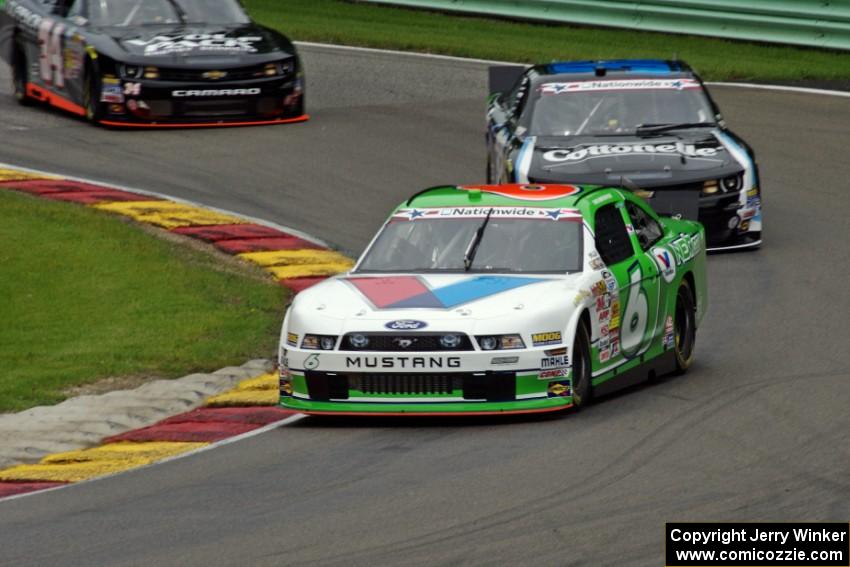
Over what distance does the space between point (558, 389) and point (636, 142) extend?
241 inches

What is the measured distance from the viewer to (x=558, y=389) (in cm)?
1055

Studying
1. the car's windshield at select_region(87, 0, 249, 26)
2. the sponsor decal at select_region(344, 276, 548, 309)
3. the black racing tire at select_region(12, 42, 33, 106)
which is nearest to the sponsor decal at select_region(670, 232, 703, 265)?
the sponsor decal at select_region(344, 276, 548, 309)

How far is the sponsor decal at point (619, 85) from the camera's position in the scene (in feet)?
55.5

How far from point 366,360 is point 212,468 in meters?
1.13

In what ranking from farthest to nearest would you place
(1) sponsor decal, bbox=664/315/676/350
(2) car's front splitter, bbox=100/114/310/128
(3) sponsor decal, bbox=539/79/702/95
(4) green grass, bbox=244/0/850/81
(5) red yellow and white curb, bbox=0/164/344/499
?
(4) green grass, bbox=244/0/850/81
(2) car's front splitter, bbox=100/114/310/128
(3) sponsor decal, bbox=539/79/702/95
(1) sponsor decal, bbox=664/315/676/350
(5) red yellow and white curb, bbox=0/164/344/499

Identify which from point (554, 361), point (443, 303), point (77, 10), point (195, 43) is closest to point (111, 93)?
point (195, 43)

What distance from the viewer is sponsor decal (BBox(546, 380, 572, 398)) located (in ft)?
34.6

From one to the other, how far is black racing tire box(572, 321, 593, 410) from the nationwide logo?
5.23 metres

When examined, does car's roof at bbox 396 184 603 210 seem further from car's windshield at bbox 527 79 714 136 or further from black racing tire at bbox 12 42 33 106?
black racing tire at bbox 12 42 33 106

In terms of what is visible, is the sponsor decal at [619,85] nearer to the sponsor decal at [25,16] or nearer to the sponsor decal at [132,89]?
the sponsor decal at [132,89]

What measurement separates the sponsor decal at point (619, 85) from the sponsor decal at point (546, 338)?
6.66 m

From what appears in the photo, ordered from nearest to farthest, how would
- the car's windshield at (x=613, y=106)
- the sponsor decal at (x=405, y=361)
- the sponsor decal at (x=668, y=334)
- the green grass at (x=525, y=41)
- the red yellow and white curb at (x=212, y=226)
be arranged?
the sponsor decal at (x=405, y=361) < the sponsor decal at (x=668, y=334) < the red yellow and white curb at (x=212, y=226) < the car's windshield at (x=613, y=106) < the green grass at (x=525, y=41)

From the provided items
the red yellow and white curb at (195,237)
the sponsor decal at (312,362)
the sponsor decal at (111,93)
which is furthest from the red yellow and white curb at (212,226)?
the sponsor decal at (312,362)

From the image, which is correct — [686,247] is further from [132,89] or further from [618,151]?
[132,89]
